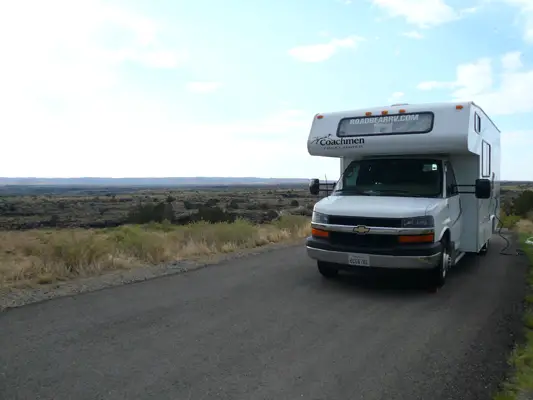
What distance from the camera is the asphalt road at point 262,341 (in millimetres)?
4148

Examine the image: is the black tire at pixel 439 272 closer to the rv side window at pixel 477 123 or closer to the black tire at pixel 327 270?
the black tire at pixel 327 270

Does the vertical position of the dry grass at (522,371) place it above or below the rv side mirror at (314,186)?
below

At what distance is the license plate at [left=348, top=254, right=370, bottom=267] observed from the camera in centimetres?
739

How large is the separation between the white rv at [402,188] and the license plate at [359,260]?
0.02 metres

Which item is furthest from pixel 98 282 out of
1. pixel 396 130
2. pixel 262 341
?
pixel 396 130

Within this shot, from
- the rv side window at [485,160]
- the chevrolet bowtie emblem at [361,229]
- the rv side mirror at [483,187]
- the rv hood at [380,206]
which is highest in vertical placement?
the rv side window at [485,160]

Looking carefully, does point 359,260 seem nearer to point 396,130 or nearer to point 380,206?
point 380,206

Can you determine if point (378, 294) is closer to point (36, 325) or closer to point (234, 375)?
point (234, 375)

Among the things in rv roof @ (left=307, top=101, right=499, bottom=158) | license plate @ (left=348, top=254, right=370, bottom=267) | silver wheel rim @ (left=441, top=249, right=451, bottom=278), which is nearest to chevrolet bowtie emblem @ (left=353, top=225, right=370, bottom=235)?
license plate @ (left=348, top=254, right=370, bottom=267)

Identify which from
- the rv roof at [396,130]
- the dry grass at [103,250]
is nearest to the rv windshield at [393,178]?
the rv roof at [396,130]

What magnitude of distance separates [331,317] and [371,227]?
1695mm

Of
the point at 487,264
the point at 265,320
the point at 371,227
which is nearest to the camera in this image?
the point at 265,320

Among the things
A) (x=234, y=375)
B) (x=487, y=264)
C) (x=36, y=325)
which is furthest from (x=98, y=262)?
(x=487, y=264)

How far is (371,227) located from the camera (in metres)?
7.37
